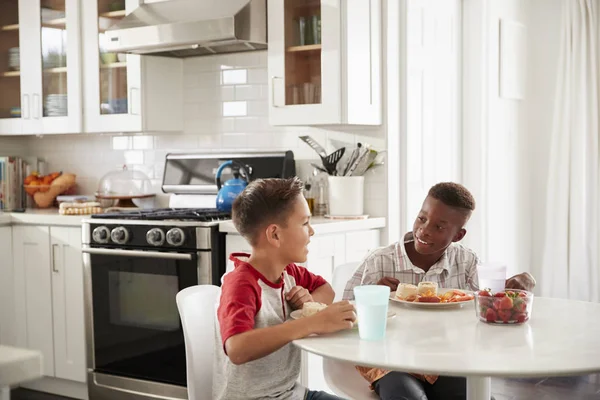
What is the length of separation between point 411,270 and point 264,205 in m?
0.67

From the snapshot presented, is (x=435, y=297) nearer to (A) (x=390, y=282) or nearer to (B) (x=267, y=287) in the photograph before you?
(A) (x=390, y=282)

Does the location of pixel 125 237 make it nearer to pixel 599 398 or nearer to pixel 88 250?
pixel 88 250

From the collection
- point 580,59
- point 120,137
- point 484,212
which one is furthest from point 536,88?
point 120,137

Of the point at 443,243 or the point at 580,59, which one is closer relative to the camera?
the point at 443,243

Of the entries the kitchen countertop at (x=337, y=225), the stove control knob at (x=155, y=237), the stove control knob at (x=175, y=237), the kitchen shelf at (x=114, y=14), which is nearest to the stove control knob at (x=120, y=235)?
the stove control knob at (x=155, y=237)

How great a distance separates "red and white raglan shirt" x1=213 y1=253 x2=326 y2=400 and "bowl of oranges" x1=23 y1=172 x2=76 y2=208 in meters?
2.93

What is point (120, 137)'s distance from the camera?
471cm

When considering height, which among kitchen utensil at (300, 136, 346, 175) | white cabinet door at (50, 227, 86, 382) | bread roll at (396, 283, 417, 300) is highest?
kitchen utensil at (300, 136, 346, 175)

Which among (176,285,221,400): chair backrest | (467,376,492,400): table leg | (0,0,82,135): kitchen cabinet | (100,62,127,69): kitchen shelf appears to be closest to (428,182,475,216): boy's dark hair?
(467,376,492,400): table leg

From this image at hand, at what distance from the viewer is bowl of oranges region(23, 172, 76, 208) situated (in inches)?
186

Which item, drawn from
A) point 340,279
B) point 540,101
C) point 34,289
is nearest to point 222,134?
point 34,289

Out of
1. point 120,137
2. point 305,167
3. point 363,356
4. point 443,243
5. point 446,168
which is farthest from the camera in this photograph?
point 120,137

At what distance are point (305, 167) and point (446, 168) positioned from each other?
815 millimetres

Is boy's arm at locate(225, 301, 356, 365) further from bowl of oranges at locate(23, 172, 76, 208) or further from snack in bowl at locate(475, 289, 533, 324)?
bowl of oranges at locate(23, 172, 76, 208)
